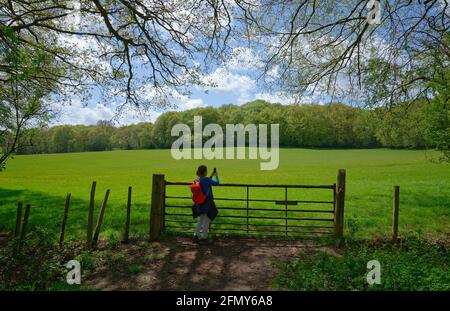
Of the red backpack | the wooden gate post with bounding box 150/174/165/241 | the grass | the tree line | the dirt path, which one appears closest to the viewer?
the grass

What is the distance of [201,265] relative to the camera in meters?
7.36

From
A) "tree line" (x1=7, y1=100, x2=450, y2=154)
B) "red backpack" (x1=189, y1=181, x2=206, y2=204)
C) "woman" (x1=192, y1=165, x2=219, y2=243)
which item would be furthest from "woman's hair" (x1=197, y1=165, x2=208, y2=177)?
"tree line" (x1=7, y1=100, x2=450, y2=154)

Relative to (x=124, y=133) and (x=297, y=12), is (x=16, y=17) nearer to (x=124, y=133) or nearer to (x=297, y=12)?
(x=297, y=12)

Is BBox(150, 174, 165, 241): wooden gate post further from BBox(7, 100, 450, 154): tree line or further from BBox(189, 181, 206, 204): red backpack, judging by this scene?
BBox(7, 100, 450, 154): tree line

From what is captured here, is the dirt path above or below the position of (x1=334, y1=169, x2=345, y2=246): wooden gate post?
below

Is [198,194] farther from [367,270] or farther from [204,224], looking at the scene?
[367,270]

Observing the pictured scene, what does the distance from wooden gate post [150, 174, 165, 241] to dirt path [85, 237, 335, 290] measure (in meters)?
0.35

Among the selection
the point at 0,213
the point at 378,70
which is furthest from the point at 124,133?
the point at 378,70

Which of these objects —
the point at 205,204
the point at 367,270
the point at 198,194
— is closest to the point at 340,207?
the point at 367,270

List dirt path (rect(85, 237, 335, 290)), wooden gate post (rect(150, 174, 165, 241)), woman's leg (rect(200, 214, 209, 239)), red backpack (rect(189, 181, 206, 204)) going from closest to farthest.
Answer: dirt path (rect(85, 237, 335, 290)) < red backpack (rect(189, 181, 206, 204)) < woman's leg (rect(200, 214, 209, 239)) < wooden gate post (rect(150, 174, 165, 241))

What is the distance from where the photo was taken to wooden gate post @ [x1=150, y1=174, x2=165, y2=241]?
366 inches

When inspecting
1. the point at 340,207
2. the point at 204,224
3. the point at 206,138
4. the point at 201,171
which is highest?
the point at 206,138

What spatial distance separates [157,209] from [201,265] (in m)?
2.62

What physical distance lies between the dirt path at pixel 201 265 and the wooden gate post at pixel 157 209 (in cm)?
35
